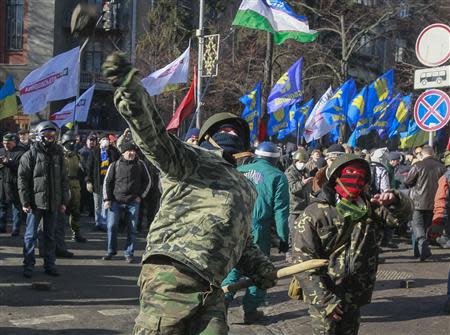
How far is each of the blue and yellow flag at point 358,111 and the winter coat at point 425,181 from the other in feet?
20.9

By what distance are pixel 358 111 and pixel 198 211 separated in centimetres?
1551

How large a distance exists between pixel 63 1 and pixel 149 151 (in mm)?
40433

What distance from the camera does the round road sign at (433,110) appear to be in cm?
1048

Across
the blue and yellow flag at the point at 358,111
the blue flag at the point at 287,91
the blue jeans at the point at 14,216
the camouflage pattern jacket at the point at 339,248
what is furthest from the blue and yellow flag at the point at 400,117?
the camouflage pattern jacket at the point at 339,248

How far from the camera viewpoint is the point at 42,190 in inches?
353

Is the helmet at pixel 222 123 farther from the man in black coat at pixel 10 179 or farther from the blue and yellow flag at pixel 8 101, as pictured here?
the blue and yellow flag at pixel 8 101

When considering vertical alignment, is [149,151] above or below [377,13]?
below

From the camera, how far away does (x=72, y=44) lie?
41.5 meters

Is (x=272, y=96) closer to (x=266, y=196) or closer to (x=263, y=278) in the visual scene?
(x=266, y=196)

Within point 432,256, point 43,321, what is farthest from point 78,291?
point 432,256

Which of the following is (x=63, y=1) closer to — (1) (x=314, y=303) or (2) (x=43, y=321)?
(2) (x=43, y=321)

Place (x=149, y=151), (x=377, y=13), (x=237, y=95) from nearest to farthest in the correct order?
(x=149, y=151), (x=377, y=13), (x=237, y=95)

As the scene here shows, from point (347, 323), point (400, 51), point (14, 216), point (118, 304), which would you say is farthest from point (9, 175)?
point (400, 51)

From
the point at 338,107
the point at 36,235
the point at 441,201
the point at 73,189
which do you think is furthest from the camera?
the point at 338,107
